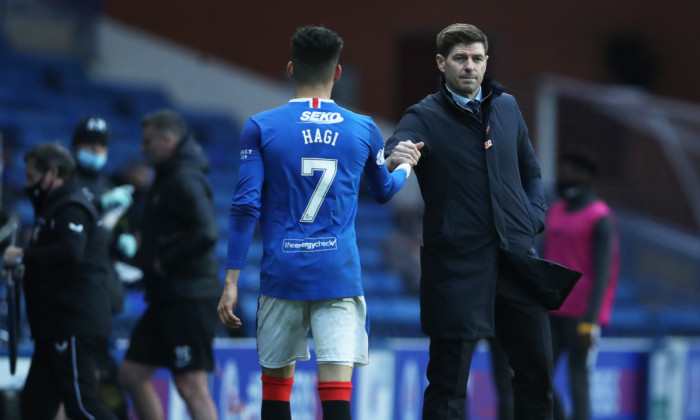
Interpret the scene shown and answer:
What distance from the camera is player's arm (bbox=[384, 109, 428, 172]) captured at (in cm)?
505

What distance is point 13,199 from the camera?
36.0 ft

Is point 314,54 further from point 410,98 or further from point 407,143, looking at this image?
point 410,98

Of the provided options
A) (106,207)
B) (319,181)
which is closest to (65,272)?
(106,207)

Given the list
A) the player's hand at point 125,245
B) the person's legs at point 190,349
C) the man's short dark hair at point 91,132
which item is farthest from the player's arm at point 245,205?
the player's hand at point 125,245

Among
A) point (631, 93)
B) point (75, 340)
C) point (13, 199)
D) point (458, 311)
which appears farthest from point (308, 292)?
point (631, 93)

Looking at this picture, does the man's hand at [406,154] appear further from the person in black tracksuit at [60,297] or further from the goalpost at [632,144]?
the goalpost at [632,144]

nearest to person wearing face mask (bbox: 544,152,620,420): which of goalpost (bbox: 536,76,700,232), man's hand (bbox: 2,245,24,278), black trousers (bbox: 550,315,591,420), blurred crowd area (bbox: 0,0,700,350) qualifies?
black trousers (bbox: 550,315,591,420)

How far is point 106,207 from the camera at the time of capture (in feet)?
25.3

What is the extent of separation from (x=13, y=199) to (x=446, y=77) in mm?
6708

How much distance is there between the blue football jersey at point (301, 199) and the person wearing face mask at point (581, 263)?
11.0 feet

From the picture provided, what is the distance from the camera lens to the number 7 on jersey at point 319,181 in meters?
5.01

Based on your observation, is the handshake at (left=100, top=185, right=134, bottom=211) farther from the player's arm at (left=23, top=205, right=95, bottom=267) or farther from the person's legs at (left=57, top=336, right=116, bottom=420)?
the person's legs at (left=57, top=336, right=116, bottom=420)

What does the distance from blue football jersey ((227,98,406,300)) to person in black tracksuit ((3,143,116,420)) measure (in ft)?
5.10

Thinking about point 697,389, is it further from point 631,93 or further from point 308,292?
point 308,292
